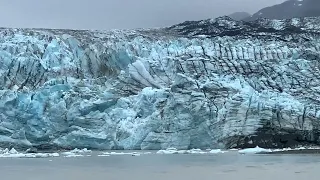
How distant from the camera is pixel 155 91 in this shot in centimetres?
2552

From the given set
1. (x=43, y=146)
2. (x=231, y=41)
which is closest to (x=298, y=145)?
(x=231, y=41)

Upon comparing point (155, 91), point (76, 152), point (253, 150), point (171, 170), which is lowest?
point (253, 150)

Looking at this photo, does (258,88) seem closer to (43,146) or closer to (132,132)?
(132,132)

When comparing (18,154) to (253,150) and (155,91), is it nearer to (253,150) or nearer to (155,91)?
(155,91)

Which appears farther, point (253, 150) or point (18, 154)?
point (18, 154)

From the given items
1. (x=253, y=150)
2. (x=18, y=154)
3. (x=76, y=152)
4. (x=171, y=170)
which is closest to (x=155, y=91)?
(x=76, y=152)

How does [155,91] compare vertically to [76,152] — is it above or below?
above

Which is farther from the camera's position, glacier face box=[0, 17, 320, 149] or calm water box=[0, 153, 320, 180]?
glacier face box=[0, 17, 320, 149]

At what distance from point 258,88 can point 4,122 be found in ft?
42.6

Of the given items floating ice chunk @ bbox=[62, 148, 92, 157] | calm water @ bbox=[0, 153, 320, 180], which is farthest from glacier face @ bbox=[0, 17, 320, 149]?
calm water @ bbox=[0, 153, 320, 180]

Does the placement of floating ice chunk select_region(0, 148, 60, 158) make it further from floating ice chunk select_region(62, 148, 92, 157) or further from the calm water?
the calm water

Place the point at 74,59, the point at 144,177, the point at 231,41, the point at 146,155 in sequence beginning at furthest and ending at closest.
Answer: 1. the point at 231,41
2. the point at 74,59
3. the point at 146,155
4. the point at 144,177

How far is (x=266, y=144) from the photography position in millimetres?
24297

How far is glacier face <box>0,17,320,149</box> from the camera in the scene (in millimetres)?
24266
